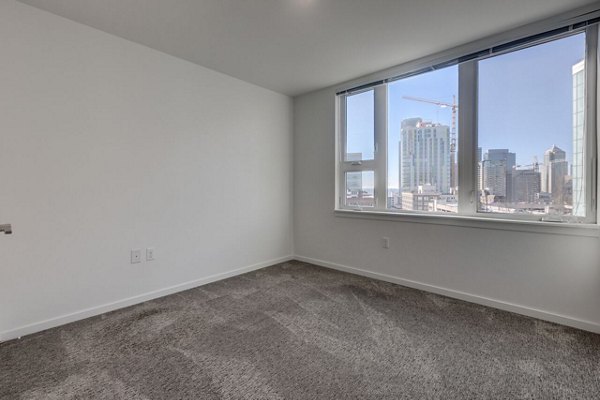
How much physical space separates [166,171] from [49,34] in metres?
1.31

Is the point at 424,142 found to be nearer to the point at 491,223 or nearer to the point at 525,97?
the point at 525,97

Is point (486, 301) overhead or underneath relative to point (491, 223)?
underneath

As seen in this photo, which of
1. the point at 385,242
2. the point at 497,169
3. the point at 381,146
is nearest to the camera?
the point at 497,169

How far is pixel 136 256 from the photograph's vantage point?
8.78ft

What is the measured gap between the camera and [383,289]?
304cm

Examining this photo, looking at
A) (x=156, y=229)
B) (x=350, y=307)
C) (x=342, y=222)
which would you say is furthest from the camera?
(x=342, y=222)

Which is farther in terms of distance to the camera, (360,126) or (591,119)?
(360,126)

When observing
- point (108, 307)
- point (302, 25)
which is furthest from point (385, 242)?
point (108, 307)

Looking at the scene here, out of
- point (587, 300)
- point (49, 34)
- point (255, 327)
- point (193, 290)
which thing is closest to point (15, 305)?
point (193, 290)

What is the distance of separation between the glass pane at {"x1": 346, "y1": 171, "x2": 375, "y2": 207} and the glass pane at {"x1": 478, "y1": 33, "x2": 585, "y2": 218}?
1.18m

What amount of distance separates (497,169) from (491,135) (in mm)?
315

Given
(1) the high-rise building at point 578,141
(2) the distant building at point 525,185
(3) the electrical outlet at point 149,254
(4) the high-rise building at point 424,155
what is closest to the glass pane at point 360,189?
(4) the high-rise building at point 424,155

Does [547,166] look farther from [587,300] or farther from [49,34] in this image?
[49,34]

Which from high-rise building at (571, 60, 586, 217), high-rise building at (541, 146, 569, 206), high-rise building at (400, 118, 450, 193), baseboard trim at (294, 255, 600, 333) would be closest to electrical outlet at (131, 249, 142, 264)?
baseboard trim at (294, 255, 600, 333)
